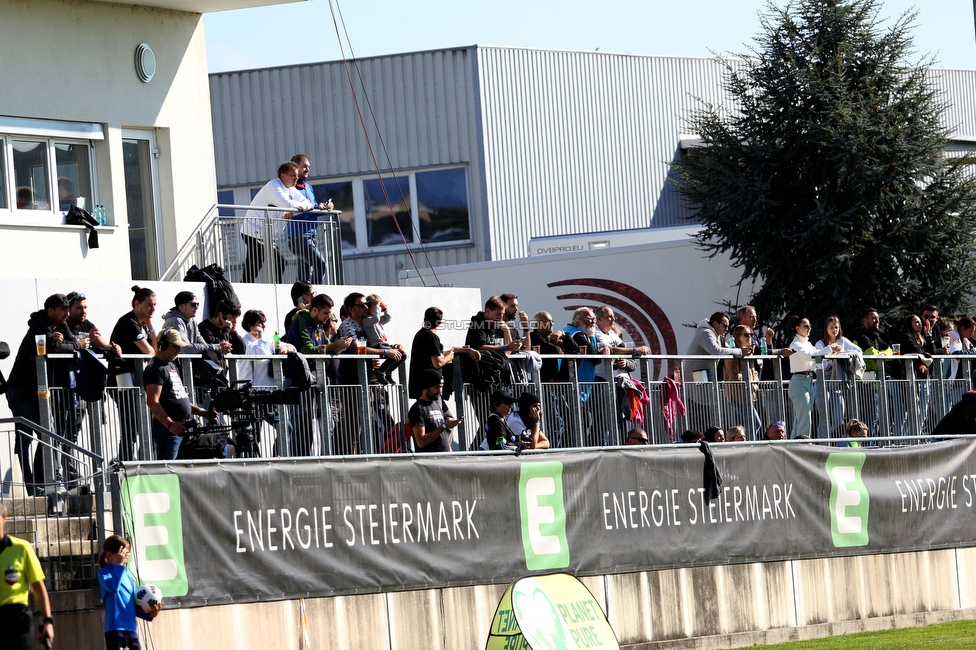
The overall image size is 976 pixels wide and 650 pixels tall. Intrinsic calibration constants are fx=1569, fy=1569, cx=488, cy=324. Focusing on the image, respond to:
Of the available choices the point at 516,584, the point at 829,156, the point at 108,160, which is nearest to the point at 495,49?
the point at 829,156

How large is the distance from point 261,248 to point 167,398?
7221 mm

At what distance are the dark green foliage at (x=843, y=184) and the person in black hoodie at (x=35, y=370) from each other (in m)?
15.6

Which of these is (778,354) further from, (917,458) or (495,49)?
(495,49)

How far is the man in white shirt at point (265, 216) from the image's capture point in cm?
1906

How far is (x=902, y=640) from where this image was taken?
1579 cm

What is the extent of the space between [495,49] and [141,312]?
2058cm

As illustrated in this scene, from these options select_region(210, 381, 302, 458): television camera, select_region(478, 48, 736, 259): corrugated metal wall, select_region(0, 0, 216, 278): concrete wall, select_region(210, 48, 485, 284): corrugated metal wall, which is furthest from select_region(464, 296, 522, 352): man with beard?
select_region(210, 48, 485, 284): corrugated metal wall

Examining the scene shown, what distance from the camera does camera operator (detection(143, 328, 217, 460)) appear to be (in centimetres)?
1212

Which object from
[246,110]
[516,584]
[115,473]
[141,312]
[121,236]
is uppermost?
[246,110]

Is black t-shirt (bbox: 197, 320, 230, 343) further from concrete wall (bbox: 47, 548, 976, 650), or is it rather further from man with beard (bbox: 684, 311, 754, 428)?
man with beard (bbox: 684, 311, 754, 428)

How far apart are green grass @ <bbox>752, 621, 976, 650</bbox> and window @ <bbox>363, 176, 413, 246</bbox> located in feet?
58.8

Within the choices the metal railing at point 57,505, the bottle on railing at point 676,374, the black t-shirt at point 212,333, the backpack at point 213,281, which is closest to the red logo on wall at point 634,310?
the bottle on railing at point 676,374

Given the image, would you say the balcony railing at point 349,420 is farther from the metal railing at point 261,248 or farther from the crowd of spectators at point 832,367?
the metal railing at point 261,248

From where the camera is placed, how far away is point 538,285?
988 inches
